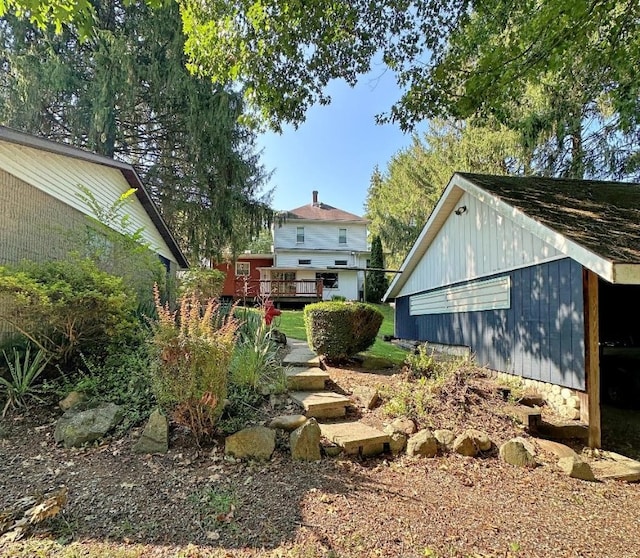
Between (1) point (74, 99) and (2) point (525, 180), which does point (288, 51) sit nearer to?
(2) point (525, 180)

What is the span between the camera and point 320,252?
27500 mm

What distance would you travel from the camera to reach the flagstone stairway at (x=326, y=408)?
13.5ft

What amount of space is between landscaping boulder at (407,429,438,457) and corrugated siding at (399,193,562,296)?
9.93ft

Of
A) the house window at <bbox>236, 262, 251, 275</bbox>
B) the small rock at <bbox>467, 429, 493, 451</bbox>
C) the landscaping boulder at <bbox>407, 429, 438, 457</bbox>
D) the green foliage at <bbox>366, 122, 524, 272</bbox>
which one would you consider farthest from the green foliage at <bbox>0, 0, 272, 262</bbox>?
the house window at <bbox>236, 262, 251, 275</bbox>

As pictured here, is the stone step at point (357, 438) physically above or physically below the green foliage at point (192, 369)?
below

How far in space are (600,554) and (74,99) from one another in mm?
16331

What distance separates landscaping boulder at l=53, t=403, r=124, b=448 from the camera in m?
3.97

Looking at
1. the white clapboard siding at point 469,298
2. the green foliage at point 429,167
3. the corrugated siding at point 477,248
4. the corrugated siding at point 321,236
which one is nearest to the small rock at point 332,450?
the corrugated siding at point 477,248

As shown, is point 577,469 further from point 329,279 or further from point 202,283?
point 329,279

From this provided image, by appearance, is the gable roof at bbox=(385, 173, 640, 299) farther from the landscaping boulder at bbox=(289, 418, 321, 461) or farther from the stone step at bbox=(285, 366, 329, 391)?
the stone step at bbox=(285, 366, 329, 391)

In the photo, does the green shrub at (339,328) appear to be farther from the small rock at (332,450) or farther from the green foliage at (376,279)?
the green foliage at (376,279)

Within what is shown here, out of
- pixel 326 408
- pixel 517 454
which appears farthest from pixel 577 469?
pixel 326 408

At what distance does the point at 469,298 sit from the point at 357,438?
16.1ft

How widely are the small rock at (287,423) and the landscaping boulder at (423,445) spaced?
1.15 m
